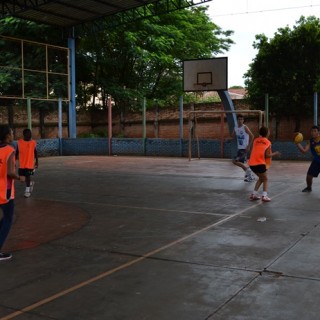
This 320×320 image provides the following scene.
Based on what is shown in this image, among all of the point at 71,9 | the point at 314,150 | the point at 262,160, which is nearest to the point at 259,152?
the point at 262,160

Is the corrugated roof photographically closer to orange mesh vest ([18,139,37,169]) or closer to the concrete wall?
the concrete wall

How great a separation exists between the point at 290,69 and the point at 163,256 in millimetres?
21021

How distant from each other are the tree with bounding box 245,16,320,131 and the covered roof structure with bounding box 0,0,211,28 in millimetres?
5195

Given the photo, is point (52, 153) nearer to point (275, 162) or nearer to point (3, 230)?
point (275, 162)

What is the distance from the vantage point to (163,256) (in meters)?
5.77

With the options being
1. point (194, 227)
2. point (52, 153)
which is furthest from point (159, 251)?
point (52, 153)

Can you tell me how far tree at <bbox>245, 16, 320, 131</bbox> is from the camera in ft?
80.1

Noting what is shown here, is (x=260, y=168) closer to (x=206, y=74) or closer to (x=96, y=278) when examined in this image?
(x=96, y=278)

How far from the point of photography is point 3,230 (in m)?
5.67

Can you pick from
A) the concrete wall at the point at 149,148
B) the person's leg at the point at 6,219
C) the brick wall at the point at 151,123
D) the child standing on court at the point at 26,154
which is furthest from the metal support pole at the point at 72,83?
the person's leg at the point at 6,219

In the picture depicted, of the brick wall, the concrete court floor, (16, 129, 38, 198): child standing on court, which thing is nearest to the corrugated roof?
the brick wall

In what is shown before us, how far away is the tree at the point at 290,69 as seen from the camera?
80.1 ft

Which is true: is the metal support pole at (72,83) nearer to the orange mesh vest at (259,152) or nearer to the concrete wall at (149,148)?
the concrete wall at (149,148)

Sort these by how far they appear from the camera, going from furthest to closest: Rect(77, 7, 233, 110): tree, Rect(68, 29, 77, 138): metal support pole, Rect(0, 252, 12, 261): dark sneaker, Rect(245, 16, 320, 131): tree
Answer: Rect(77, 7, 233, 110): tree, Rect(68, 29, 77, 138): metal support pole, Rect(245, 16, 320, 131): tree, Rect(0, 252, 12, 261): dark sneaker
